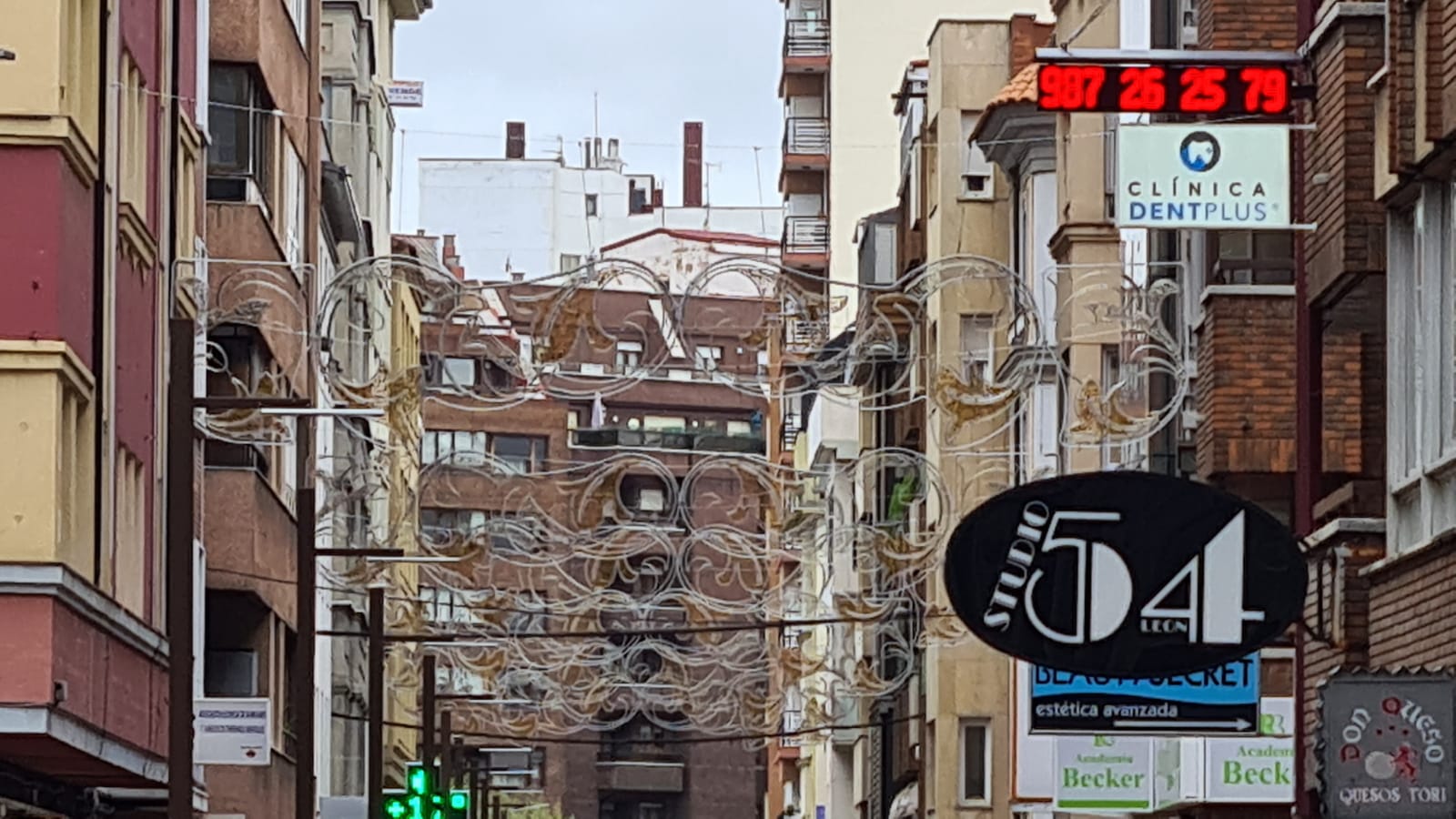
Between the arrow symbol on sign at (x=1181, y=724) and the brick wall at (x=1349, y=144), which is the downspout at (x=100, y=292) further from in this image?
the arrow symbol on sign at (x=1181, y=724)

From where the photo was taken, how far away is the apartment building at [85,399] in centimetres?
2820

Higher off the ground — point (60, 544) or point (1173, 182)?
point (1173, 182)

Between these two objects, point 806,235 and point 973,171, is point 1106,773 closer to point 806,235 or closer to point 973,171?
point 973,171

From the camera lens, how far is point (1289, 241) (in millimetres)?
34406

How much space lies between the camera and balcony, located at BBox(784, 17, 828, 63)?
109312 millimetres

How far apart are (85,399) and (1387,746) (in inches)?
503

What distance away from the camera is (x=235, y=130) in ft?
162

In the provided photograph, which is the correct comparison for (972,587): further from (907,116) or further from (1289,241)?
(907,116)

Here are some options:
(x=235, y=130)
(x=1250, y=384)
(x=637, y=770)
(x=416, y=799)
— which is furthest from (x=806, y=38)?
(x=1250, y=384)

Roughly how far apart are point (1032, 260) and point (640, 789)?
317 ft

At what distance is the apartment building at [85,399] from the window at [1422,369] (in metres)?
8.22

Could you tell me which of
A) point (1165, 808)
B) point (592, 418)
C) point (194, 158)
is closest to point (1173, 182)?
point (1165, 808)

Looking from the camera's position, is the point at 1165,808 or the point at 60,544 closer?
the point at 60,544

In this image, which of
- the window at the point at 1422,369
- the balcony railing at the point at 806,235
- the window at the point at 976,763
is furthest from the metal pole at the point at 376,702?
the balcony railing at the point at 806,235
